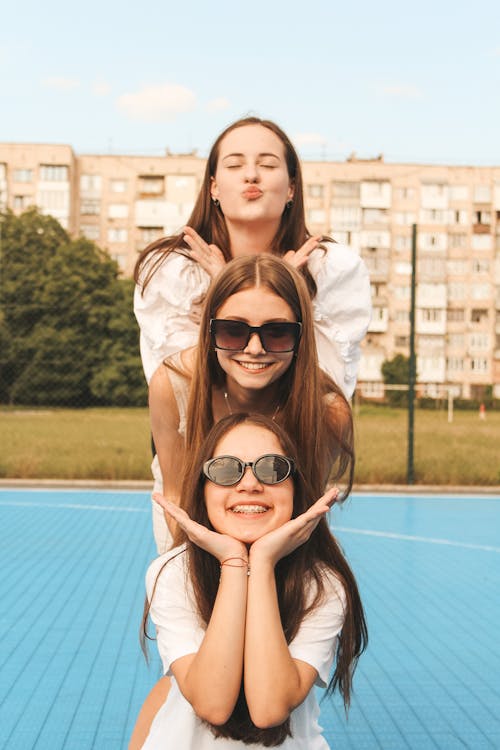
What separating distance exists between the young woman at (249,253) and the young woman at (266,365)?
213mm

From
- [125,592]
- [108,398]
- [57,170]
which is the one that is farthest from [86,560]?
[57,170]

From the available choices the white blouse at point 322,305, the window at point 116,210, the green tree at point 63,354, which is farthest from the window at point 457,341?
the white blouse at point 322,305

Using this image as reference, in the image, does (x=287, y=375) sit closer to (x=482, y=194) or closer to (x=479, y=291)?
(x=482, y=194)

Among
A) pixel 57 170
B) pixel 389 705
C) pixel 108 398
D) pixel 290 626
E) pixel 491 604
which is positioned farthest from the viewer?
pixel 57 170

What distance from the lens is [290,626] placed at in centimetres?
188

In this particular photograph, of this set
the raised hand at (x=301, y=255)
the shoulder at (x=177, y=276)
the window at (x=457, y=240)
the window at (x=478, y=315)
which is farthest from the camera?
the window at (x=457, y=240)

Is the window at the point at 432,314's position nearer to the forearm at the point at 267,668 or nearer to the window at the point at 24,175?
the window at the point at 24,175

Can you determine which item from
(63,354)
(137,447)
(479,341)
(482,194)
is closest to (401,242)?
(482,194)

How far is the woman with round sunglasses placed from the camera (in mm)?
1719

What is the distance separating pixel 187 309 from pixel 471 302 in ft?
165

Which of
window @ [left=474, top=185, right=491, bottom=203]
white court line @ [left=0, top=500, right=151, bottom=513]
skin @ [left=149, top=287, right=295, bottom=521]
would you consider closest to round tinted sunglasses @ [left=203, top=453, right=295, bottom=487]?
skin @ [left=149, top=287, right=295, bottom=521]

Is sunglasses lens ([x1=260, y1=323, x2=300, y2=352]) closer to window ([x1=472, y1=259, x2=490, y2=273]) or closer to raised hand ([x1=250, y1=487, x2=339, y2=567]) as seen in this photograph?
raised hand ([x1=250, y1=487, x2=339, y2=567])

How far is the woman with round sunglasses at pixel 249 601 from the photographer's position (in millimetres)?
1719

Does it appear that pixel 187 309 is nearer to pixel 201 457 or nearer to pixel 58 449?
pixel 201 457
